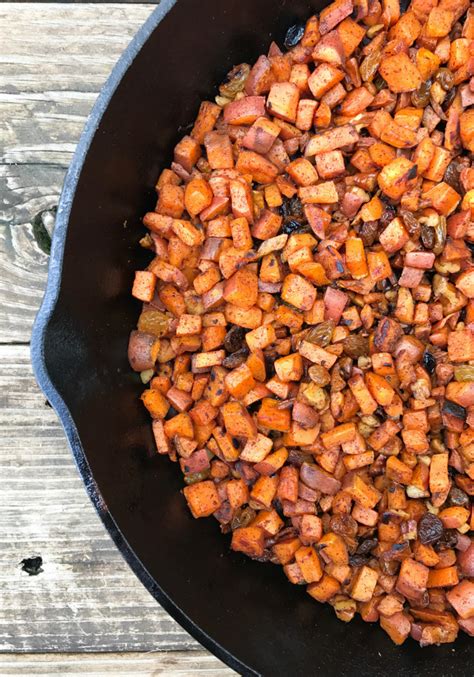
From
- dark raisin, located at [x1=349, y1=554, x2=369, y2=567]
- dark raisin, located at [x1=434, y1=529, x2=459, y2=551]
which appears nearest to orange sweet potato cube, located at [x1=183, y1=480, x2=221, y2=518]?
dark raisin, located at [x1=349, y1=554, x2=369, y2=567]

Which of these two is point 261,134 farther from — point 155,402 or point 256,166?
point 155,402

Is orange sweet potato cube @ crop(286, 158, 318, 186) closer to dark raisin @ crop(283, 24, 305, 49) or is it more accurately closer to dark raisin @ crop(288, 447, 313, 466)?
dark raisin @ crop(283, 24, 305, 49)

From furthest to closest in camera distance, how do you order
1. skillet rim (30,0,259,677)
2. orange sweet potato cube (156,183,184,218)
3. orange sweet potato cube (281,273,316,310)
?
1. orange sweet potato cube (156,183,184,218)
2. orange sweet potato cube (281,273,316,310)
3. skillet rim (30,0,259,677)

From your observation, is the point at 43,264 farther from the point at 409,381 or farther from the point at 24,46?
the point at 409,381

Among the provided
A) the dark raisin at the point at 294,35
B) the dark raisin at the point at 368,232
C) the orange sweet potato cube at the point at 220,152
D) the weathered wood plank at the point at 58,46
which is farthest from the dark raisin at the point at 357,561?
the weathered wood plank at the point at 58,46

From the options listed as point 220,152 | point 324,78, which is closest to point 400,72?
point 324,78

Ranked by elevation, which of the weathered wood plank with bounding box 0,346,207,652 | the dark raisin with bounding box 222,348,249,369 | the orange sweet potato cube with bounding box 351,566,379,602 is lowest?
the weathered wood plank with bounding box 0,346,207,652

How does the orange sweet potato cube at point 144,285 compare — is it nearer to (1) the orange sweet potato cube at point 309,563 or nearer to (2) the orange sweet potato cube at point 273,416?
(2) the orange sweet potato cube at point 273,416
